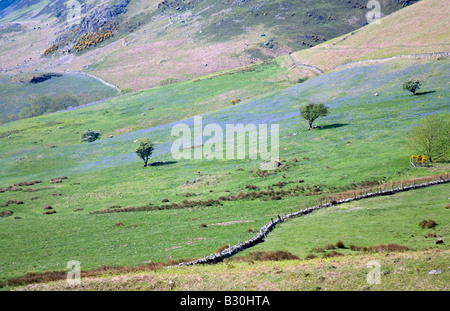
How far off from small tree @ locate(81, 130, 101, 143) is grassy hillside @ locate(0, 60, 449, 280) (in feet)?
10.8

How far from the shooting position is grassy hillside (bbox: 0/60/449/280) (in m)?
46.2

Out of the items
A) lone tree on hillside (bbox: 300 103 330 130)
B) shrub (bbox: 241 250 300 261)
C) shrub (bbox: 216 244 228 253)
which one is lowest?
shrub (bbox: 216 244 228 253)

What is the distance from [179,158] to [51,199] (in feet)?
108

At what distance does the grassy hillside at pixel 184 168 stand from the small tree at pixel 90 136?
3.29m

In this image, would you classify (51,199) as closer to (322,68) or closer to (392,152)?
(392,152)

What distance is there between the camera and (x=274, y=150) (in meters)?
90.4

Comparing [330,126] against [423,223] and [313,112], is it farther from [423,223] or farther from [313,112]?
→ [423,223]

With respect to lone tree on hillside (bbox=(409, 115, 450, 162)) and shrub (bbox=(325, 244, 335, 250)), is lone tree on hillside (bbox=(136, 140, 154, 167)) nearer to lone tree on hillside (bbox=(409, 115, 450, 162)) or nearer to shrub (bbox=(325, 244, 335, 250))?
lone tree on hillside (bbox=(409, 115, 450, 162))

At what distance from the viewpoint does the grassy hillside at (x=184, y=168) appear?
1820 inches

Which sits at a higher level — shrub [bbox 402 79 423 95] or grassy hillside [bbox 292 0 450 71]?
grassy hillside [bbox 292 0 450 71]

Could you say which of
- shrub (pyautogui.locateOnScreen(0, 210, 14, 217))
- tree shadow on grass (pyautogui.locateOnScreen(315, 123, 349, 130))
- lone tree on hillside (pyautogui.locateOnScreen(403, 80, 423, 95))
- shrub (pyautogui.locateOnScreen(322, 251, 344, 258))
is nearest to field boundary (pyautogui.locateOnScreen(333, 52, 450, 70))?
lone tree on hillside (pyautogui.locateOnScreen(403, 80, 423, 95))

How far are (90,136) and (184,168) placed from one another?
61.9m
